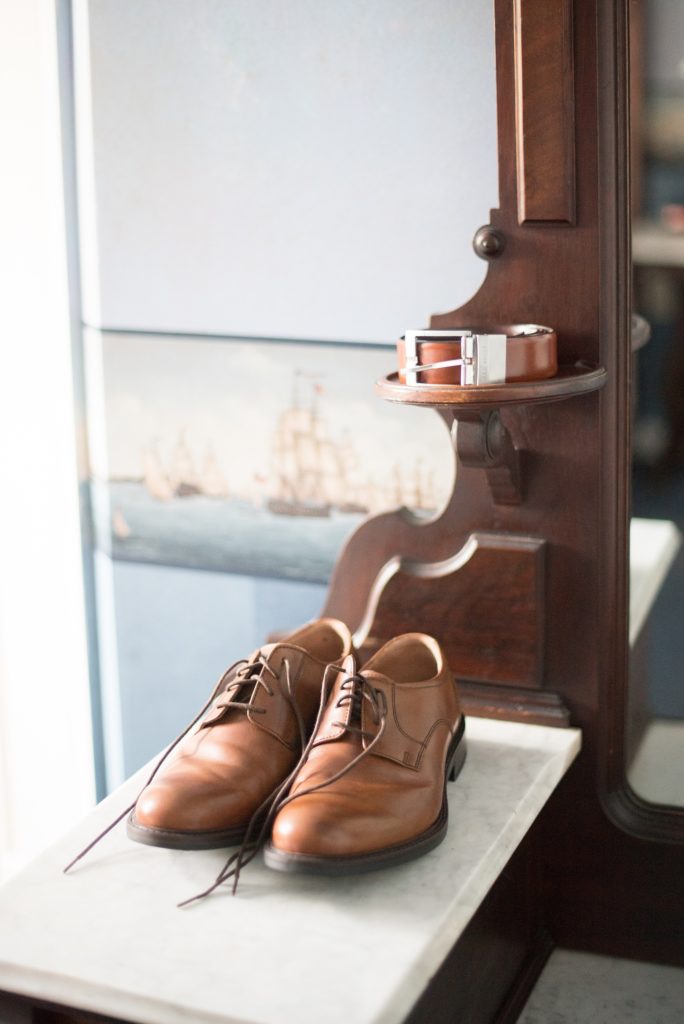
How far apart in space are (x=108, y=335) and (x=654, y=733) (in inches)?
36.7

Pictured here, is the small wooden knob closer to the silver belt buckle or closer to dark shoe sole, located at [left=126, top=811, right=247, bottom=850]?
the silver belt buckle

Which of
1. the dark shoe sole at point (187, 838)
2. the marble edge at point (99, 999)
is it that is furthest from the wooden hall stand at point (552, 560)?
the marble edge at point (99, 999)

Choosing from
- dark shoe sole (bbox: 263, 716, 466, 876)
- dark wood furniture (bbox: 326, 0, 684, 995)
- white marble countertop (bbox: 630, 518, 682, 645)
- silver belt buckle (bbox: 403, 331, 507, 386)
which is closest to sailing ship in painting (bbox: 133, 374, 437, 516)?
dark wood furniture (bbox: 326, 0, 684, 995)

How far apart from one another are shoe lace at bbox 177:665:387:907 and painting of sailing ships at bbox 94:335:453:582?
22.5 inches

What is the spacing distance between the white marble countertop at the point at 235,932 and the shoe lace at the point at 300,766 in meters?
0.01

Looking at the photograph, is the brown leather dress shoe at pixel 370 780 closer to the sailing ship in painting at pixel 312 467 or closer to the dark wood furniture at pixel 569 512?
the dark wood furniture at pixel 569 512

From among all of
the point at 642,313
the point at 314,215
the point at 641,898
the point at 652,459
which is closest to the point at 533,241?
the point at 642,313

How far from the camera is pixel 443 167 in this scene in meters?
1.49

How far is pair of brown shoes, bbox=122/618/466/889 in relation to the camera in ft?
3.13

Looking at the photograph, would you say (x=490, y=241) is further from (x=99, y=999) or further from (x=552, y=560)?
(x=99, y=999)

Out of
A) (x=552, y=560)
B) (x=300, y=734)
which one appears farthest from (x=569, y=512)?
(x=300, y=734)

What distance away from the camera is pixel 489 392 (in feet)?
3.51

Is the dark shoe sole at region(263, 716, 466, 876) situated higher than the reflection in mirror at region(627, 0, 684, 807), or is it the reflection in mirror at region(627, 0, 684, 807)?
the reflection in mirror at region(627, 0, 684, 807)

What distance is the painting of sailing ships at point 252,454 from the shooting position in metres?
1.60
